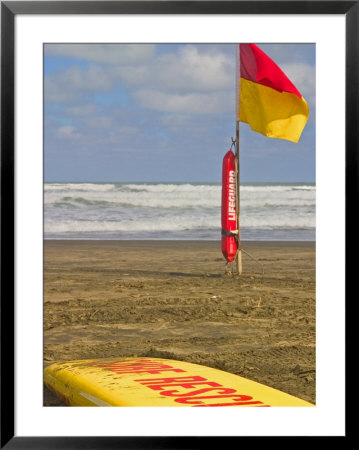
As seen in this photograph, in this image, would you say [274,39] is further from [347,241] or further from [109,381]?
[109,381]

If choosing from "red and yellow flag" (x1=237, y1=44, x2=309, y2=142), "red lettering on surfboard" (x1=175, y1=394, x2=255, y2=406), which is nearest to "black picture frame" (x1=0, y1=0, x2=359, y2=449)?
"red lettering on surfboard" (x1=175, y1=394, x2=255, y2=406)

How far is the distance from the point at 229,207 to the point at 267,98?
1213 mm

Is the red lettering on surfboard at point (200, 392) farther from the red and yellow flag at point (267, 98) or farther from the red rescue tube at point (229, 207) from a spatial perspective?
the red rescue tube at point (229, 207)

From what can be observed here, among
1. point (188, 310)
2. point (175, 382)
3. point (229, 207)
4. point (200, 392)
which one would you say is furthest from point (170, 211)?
point (200, 392)

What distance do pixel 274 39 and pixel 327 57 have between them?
19cm

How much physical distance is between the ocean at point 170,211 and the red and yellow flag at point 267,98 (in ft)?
14.7

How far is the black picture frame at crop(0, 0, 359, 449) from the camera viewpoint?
74.7 inches

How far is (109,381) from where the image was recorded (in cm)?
229

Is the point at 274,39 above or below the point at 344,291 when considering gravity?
above

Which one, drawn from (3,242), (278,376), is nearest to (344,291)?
(3,242)

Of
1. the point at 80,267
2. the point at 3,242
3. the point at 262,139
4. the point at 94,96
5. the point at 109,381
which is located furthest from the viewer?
the point at 94,96

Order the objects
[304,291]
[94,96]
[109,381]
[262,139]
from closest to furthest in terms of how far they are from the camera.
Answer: [109,381] < [304,291] < [262,139] < [94,96]

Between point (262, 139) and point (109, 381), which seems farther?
point (262, 139)

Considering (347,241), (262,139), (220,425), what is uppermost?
(262,139)
